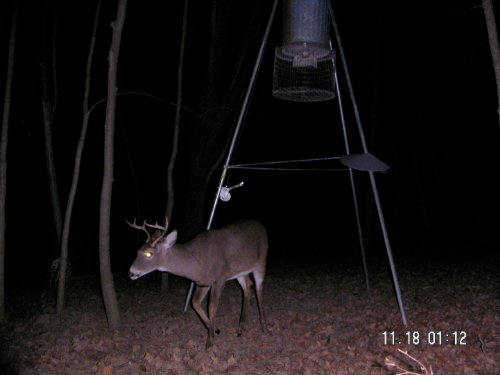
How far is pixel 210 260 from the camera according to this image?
303 inches

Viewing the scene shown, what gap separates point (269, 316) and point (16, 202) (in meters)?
17.0

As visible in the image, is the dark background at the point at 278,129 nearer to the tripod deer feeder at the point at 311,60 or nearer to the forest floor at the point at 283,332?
the tripod deer feeder at the point at 311,60

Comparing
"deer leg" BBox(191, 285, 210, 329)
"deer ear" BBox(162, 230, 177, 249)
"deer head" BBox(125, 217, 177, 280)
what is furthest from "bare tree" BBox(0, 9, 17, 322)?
"deer leg" BBox(191, 285, 210, 329)

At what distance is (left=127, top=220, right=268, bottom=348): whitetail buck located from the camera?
23.6 feet

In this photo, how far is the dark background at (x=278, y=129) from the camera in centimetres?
1317

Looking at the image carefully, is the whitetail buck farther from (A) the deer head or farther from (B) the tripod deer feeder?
(B) the tripod deer feeder

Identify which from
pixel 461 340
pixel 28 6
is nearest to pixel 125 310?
pixel 461 340

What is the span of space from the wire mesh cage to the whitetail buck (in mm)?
2278

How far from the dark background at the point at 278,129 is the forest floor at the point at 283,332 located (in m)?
3.52

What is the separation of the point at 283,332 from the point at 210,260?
4.74 ft

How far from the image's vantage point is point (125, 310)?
8.56m

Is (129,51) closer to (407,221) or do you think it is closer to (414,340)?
(414,340)

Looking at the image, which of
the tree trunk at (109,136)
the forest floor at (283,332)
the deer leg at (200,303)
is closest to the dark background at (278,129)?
the tree trunk at (109,136)

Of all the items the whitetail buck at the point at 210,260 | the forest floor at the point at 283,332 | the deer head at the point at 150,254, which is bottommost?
the forest floor at the point at 283,332
